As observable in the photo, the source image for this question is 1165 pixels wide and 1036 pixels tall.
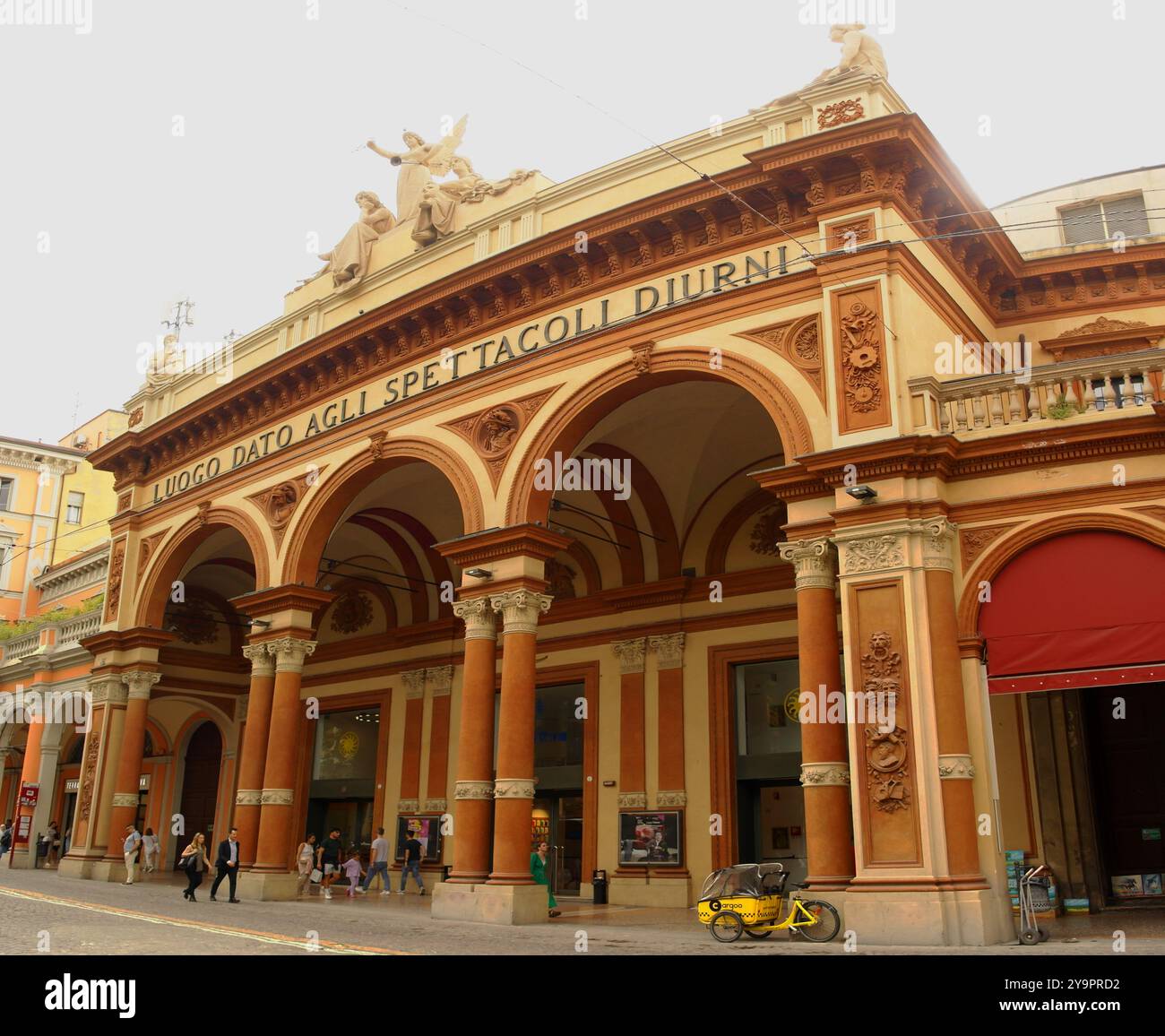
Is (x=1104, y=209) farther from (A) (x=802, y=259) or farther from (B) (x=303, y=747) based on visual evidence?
(B) (x=303, y=747)

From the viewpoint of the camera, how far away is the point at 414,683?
79.7ft

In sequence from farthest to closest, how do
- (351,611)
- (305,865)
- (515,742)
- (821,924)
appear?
(351,611), (305,865), (515,742), (821,924)

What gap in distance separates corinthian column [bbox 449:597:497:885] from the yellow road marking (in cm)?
354

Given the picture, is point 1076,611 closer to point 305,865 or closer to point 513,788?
point 513,788

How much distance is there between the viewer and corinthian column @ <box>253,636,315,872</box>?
60.6 feet

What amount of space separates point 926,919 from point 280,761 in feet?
38.6

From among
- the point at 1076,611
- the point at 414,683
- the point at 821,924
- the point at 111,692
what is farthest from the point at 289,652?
the point at 1076,611

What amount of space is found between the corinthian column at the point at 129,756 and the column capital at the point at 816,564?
652 inches


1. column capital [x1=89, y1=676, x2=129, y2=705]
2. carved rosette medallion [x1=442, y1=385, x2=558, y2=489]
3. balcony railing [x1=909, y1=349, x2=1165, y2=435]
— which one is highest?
carved rosette medallion [x1=442, y1=385, x2=558, y2=489]

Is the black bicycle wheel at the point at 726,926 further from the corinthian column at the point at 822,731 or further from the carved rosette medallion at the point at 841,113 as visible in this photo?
the carved rosette medallion at the point at 841,113

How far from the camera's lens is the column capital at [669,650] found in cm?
1966

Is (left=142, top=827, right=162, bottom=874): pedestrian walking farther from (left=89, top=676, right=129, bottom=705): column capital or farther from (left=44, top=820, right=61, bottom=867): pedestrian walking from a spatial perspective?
(left=44, top=820, right=61, bottom=867): pedestrian walking

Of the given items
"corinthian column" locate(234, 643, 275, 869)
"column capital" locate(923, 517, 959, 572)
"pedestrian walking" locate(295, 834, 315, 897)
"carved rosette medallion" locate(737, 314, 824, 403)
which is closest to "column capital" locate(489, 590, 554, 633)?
"carved rosette medallion" locate(737, 314, 824, 403)

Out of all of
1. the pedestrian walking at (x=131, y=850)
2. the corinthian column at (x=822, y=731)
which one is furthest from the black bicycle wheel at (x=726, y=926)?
the pedestrian walking at (x=131, y=850)
